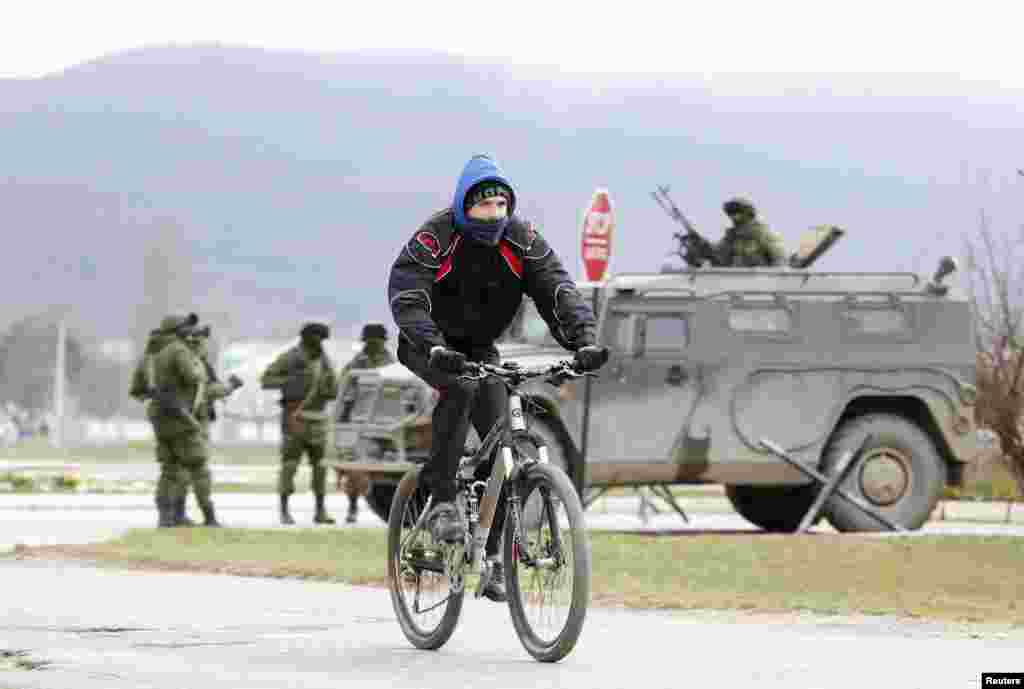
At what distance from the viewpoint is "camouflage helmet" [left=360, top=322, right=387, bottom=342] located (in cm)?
2409

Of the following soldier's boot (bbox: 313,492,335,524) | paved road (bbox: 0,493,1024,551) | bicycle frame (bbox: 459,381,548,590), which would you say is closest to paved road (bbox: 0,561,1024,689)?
bicycle frame (bbox: 459,381,548,590)

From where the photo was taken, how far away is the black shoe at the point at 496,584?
34.2 ft

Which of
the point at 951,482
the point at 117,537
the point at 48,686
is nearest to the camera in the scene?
the point at 48,686

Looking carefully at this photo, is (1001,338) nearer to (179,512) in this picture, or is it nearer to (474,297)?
(179,512)

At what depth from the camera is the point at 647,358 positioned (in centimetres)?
2119

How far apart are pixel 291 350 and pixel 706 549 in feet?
24.9

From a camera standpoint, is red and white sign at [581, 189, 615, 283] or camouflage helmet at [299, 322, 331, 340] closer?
red and white sign at [581, 189, 615, 283]

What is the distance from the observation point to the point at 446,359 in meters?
10.1

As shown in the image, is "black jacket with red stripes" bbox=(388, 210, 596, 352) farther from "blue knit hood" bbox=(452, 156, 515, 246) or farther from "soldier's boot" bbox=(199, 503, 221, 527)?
"soldier's boot" bbox=(199, 503, 221, 527)

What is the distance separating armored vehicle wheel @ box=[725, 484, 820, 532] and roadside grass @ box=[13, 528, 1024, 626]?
3.43m

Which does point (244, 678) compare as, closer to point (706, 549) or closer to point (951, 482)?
point (706, 549)

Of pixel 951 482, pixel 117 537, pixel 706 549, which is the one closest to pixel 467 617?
pixel 706 549

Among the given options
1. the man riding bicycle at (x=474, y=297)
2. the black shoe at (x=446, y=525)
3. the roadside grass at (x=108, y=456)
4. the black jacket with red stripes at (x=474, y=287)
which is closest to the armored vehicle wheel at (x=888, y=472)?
the black shoe at (x=446, y=525)

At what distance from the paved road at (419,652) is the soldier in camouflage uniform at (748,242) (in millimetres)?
9064
